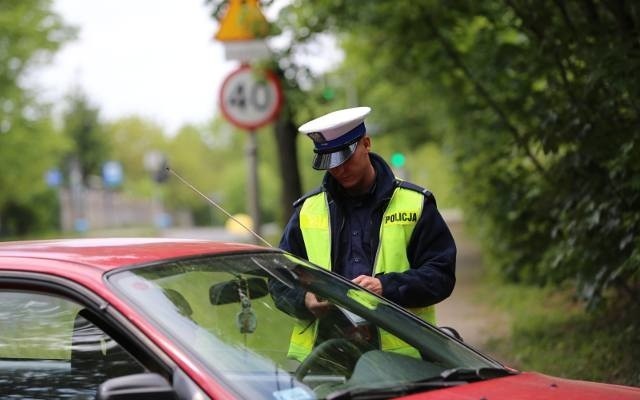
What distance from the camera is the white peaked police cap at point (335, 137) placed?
4.56 meters

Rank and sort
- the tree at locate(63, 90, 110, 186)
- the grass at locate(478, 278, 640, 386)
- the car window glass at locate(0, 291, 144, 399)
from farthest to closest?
the tree at locate(63, 90, 110, 186) → the grass at locate(478, 278, 640, 386) → the car window glass at locate(0, 291, 144, 399)

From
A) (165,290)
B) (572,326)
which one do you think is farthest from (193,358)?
(572,326)

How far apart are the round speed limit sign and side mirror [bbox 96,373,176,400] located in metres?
6.47

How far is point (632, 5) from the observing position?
6.93 m

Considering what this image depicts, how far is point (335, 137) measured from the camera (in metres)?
4.58

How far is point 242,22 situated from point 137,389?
21.5 ft

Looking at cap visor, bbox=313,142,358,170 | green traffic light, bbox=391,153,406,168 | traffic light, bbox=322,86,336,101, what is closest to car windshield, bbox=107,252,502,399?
cap visor, bbox=313,142,358,170

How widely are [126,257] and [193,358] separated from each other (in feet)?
2.09

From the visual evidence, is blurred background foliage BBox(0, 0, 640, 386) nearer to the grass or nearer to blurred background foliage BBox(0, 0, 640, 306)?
blurred background foliage BBox(0, 0, 640, 306)

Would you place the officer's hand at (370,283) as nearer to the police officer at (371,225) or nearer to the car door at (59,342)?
the police officer at (371,225)

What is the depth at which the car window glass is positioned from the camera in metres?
3.46

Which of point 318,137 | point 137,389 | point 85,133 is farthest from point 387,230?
point 85,133

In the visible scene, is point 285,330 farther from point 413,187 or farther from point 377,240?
point 413,187

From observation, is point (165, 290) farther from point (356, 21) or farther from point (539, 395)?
point (356, 21)
